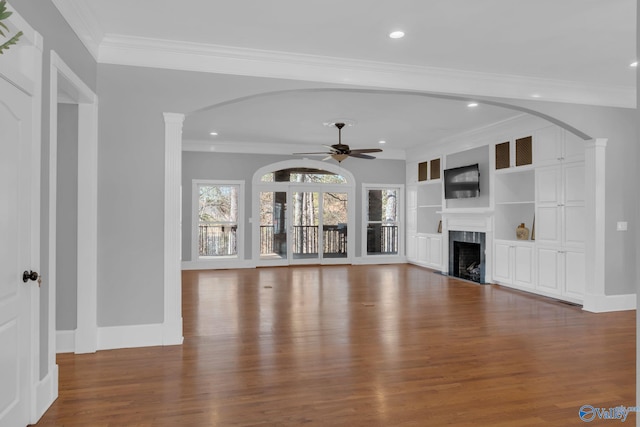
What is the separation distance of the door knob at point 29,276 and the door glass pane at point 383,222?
8.73 m

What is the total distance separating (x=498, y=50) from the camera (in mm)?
4176

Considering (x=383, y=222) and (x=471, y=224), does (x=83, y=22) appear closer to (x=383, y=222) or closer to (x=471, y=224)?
(x=471, y=224)


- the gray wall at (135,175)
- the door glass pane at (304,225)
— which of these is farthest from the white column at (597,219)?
the door glass pane at (304,225)

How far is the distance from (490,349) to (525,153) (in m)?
4.02

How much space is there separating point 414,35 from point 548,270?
437 cm

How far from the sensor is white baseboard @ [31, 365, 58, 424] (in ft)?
8.57

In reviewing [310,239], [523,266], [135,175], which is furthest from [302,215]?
[135,175]

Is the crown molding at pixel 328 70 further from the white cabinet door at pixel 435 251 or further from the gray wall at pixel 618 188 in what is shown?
the white cabinet door at pixel 435 251

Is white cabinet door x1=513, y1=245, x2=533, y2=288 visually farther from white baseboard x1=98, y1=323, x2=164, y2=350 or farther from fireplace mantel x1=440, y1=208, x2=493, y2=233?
white baseboard x1=98, y1=323, x2=164, y2=350

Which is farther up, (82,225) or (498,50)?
(498,50)

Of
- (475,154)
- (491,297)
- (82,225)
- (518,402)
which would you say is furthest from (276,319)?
(475,154)

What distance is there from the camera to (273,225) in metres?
10.2

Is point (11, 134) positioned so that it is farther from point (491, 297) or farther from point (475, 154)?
point (475, 154)

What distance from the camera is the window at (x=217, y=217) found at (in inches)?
382
